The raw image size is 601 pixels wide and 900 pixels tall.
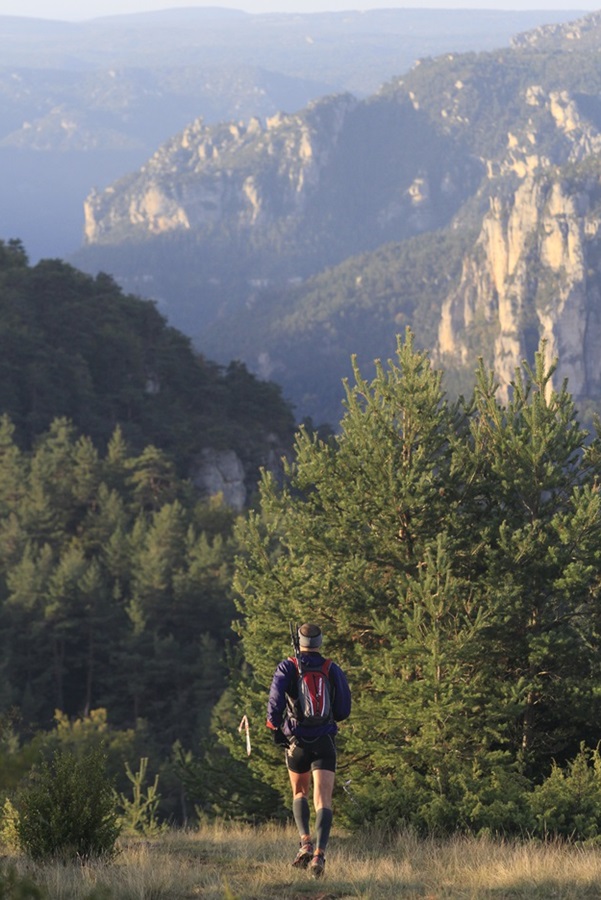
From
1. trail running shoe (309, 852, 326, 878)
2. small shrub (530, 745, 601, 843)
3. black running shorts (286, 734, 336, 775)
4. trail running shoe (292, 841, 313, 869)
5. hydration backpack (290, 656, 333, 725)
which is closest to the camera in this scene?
trail running shoe (309, 852, 326, 878)

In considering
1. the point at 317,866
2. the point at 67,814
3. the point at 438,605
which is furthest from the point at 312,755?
the point at 438,605

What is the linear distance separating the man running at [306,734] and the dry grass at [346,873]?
0.44m

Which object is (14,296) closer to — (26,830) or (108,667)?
(108,667)

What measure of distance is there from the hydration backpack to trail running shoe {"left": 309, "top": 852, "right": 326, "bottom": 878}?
1252 millimetres

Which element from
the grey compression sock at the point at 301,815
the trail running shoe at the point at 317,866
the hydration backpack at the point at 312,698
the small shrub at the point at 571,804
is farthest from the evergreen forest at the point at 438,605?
the trail running shoe at the point at 317,866

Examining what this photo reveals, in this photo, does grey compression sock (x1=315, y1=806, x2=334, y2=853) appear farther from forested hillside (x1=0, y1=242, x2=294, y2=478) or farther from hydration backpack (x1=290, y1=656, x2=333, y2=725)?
forested hillside (x1=0, y1=242, x2=294, y2=478)

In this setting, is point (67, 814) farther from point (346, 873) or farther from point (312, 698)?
point (346, 873)

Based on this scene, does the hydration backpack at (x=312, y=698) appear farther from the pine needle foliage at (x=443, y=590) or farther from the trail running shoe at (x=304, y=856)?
the pine needle foliage at (x=443, y=590)

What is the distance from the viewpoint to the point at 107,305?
339ft

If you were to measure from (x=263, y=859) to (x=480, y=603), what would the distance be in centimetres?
569

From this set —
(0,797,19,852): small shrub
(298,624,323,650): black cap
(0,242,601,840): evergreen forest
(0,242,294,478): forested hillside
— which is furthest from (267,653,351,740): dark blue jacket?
(0,242,294,478): forested hillside

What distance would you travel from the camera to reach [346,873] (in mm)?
12844

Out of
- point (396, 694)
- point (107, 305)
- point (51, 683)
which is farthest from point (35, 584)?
point (107, 305)

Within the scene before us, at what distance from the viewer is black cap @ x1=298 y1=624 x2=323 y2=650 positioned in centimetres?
1331
